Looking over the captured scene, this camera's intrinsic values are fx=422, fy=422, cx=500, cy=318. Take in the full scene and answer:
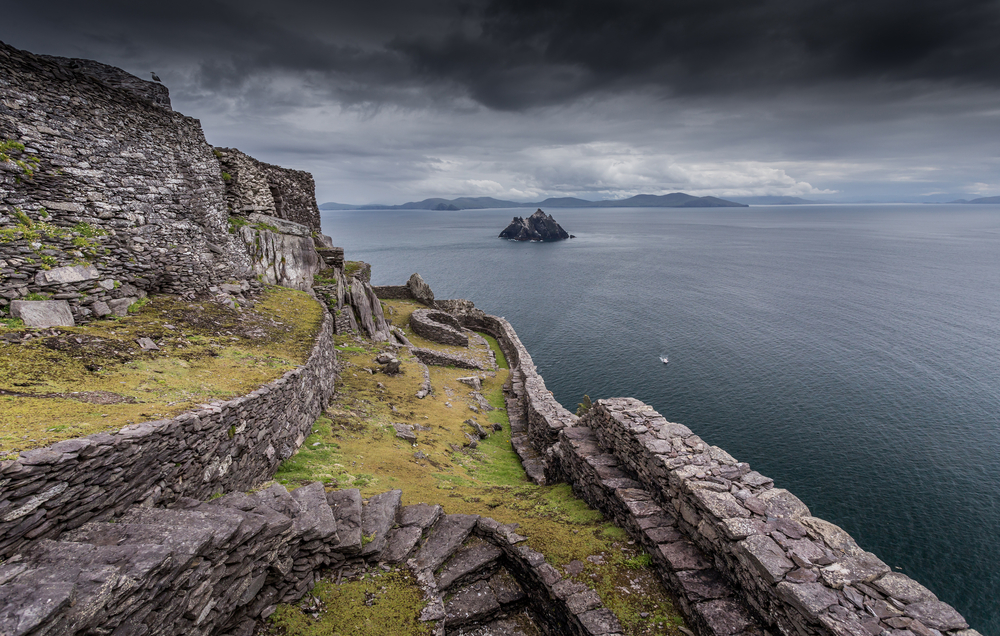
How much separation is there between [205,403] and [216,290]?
38.2 ft

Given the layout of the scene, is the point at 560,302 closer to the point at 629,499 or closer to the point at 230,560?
the point at 629,499

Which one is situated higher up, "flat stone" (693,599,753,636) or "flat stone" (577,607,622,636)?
"flat stone" (693,599,753,636)

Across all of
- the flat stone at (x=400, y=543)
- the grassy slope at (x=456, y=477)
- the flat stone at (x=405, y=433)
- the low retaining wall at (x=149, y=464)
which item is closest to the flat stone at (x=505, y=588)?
the grassy slope at (x=456, y=477)

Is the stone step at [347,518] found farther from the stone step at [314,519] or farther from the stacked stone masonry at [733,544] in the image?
the stacked stone masonry at [733,544]

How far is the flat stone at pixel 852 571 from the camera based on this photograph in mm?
8062

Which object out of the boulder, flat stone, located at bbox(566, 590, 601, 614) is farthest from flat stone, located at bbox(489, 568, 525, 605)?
the boulder

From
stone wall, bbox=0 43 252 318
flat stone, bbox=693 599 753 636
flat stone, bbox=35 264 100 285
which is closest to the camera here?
flat stone, bbox=693 599 753 636

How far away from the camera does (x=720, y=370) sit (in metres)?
45.2

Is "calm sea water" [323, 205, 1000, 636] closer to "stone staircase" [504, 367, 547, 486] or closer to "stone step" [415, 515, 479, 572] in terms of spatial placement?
"stone staircase" [504, 367, 547, 486]

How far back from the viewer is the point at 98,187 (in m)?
15.8

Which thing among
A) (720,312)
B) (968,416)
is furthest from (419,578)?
(720,312)

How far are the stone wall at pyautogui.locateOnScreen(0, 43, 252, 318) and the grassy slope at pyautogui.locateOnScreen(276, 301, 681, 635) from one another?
931 centimetres

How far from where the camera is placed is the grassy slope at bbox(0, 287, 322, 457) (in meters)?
8.16

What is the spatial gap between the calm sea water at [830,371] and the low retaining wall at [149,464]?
30957 mm
